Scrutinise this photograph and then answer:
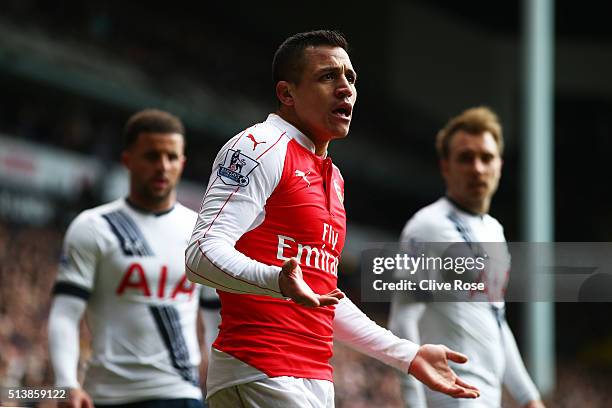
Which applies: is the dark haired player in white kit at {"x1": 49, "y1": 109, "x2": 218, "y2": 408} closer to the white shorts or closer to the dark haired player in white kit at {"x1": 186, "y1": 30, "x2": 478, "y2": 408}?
the dark haired player in white kit at {"x1": 186, "y1": 30, "x2": 478, "y2": 408}

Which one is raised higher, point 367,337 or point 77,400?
point 367,337

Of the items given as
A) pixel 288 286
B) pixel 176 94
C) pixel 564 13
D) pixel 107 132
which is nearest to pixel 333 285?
pixel 288 286

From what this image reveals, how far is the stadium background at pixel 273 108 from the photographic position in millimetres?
15742

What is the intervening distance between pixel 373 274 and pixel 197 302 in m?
0.84

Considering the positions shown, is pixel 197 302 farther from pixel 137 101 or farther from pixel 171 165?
pixel 137 101

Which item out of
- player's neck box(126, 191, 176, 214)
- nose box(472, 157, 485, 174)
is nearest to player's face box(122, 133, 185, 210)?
player's neck box(126, 191, 176, 214)

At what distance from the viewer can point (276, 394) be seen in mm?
3082

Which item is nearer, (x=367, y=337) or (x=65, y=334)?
(x=367, y=337)

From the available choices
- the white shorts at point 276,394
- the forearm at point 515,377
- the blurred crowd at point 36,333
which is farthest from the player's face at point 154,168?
the blurred crowd at point 36,333

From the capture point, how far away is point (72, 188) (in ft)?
55.0

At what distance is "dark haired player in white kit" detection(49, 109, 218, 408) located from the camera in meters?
4.82

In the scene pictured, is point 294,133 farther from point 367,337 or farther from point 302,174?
point 367,337

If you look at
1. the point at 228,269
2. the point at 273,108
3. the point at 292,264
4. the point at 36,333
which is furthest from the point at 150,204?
the point at 273,108

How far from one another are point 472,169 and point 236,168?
220cm
